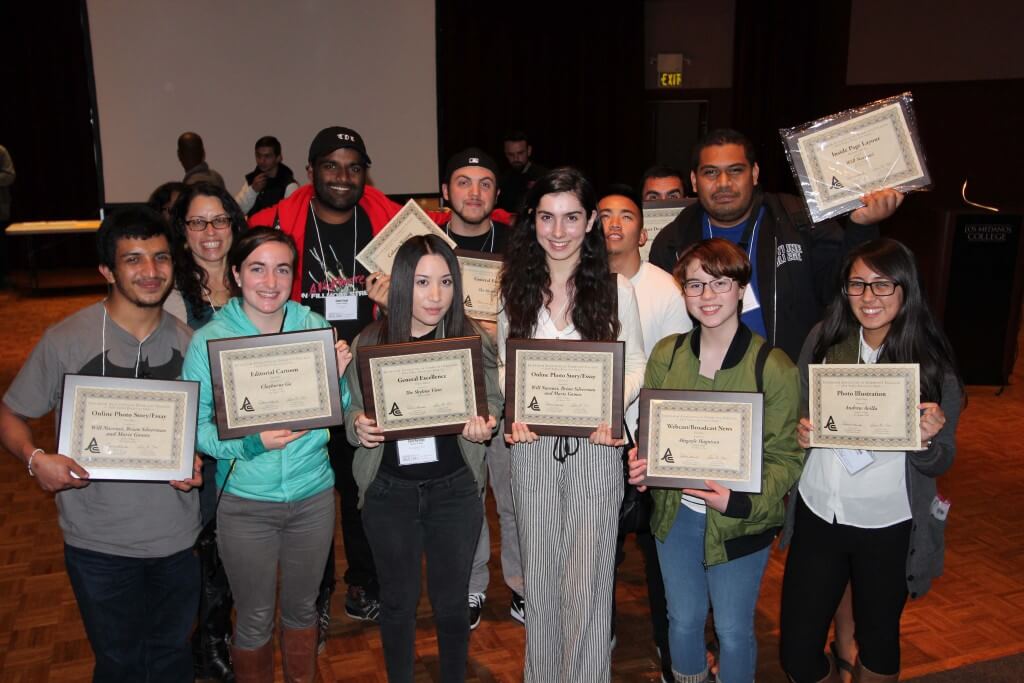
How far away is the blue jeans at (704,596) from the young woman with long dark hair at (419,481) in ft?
2.14

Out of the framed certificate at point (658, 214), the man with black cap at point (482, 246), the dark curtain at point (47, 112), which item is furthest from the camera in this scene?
the dark curtain at point (47, 112)

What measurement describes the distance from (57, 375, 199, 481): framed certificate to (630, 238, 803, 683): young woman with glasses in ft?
4.41

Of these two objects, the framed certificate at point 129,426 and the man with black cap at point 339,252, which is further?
the man with black cap at point 339,252

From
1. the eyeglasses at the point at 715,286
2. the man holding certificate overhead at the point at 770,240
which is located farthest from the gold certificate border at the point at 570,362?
the man holding certificate overhead at the point at 770,240

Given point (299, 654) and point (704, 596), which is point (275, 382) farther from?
point (704, 596)

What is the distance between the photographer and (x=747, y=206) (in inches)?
135

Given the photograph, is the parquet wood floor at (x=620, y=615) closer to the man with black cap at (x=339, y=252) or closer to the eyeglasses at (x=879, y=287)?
the man with black cap at (x=339, y=252)

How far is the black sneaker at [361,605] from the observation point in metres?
3.66

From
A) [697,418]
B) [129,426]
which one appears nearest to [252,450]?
[129,426]

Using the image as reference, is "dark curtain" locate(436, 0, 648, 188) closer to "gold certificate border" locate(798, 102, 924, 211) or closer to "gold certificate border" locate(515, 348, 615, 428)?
"gold certificate border" locate(798, 102, 924, 211)

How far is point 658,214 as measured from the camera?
4016mm

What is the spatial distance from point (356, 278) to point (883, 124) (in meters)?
2.17

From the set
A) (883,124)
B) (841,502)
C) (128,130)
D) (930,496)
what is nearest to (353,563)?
(841,502)

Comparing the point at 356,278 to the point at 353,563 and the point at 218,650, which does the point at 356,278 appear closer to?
the point at 353,563
